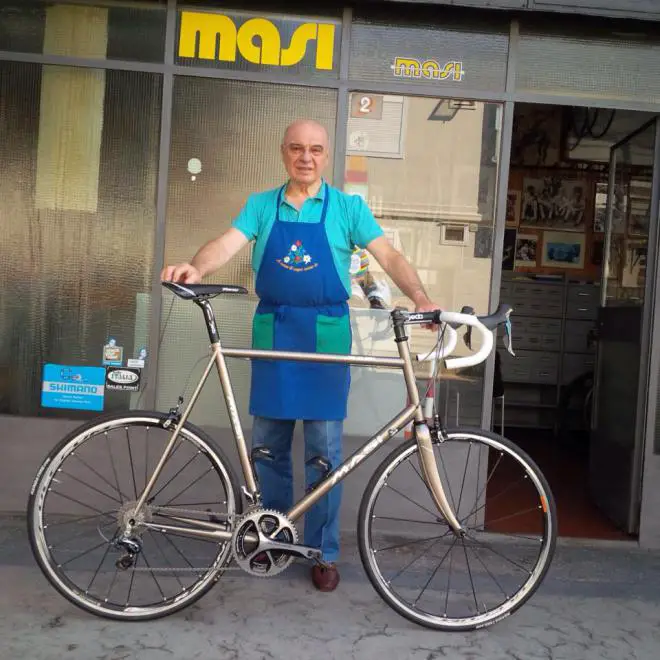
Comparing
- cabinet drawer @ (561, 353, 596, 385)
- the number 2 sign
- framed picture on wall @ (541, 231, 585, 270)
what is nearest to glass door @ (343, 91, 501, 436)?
the number 2 sign

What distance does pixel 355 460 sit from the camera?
3.19 m

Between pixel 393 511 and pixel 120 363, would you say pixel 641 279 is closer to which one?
pixel 393 511

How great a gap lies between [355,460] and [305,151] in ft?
4.37

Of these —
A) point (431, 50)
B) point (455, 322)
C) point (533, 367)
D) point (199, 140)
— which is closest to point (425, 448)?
point (455, 322)

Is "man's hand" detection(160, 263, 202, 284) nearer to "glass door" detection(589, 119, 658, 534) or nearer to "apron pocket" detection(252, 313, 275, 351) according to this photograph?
"apron pocket" detection(252, 313, 275, 351)

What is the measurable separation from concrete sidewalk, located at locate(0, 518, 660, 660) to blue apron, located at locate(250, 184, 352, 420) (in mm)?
806

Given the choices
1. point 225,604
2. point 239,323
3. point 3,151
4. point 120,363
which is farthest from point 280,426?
point 3,151

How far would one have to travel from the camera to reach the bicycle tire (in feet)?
10.00

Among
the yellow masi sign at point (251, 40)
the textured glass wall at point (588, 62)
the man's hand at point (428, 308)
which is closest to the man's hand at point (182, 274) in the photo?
the man's hand at point (428, 308)

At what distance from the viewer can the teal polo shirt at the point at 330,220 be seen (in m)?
3.51

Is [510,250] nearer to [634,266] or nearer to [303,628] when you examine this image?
[634,266]

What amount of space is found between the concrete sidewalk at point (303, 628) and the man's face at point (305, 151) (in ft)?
5.99

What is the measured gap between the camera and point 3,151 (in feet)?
14.9

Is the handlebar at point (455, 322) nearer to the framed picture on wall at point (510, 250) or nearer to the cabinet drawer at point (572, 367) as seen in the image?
the cabinet drawer at point (572, 367)
